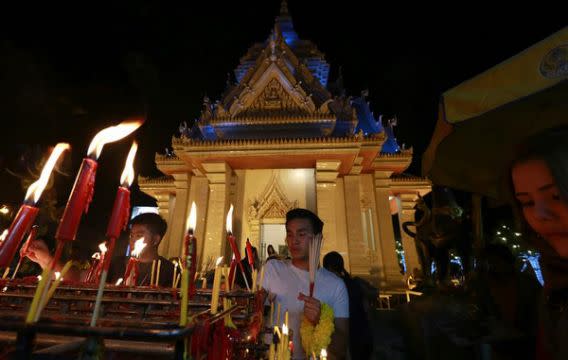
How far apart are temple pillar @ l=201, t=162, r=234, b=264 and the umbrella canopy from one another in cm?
729

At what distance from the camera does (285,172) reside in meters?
10.6

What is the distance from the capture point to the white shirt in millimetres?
1961

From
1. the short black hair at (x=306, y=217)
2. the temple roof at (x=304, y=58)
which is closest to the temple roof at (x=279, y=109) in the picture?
the temple roof at (x=304, y=58)

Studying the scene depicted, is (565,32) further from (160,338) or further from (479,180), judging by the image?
(160,338)

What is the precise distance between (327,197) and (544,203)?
7.32m

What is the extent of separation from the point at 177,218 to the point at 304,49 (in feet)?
34.2

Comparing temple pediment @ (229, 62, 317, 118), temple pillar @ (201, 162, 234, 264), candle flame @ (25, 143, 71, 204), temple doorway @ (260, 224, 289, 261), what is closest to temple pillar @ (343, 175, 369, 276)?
temple doorway @ (260, 224, 289, 261)

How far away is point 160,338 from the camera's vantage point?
1.83 ft

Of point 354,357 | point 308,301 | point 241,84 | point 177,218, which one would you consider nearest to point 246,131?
point 241,84

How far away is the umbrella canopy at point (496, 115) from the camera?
1.51 metres

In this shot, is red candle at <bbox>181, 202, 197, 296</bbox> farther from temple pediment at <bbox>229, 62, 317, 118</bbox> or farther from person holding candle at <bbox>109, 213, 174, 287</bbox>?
temple pediment at <bbox>229, 62, 317, 118</bbox>

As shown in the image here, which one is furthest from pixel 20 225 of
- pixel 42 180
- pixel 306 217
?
pixel 306 217

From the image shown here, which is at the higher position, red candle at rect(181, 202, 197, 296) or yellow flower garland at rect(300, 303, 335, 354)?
red candle at rect(181, 202, 197, 296)

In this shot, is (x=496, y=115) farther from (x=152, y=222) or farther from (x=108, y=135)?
(x=152, y=222)
